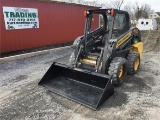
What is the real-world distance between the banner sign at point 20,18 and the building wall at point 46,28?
19 cm

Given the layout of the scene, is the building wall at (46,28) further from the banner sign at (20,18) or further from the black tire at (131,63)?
the black tire at (131,63)

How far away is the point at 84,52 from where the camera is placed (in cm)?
557

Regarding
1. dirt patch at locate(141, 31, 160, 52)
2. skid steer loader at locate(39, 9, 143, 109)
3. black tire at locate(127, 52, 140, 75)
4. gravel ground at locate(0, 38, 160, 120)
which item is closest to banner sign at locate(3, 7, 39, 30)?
gravel ground at locate(0, 38, 160, 120)

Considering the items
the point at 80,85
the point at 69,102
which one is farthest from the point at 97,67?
the point at 69,102

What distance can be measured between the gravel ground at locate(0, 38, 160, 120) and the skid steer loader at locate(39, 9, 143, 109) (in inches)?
7.9

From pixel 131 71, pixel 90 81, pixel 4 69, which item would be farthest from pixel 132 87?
pixel 4 69

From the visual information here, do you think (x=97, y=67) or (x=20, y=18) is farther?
(x=20, y=18)

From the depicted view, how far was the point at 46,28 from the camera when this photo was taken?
34.9 ft

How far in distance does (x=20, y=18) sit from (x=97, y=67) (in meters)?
5.89

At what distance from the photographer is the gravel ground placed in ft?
12.3

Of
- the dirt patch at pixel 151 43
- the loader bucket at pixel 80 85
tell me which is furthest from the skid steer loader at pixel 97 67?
the dirt patch at pixel 151 43

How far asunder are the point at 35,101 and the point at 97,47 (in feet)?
8.85

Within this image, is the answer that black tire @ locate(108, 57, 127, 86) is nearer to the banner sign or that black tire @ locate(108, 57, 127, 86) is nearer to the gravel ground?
the gravel ground

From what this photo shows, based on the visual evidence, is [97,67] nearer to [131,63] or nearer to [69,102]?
[69,102]
